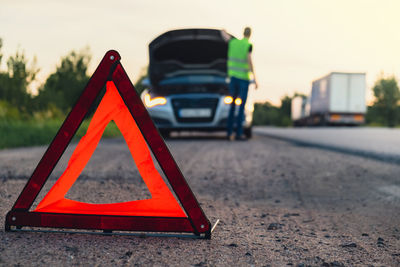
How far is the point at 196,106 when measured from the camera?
36.1 ft

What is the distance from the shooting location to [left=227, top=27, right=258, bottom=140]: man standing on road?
10055mm

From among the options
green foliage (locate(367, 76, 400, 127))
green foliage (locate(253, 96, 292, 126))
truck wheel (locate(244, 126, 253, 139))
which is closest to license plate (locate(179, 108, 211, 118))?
truck wheel (locate(244, 126, 253, 139))

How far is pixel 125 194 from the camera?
13.3ft

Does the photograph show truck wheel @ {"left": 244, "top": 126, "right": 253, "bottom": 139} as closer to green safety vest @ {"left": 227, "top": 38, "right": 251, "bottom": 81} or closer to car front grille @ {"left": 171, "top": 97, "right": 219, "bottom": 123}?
car front grille @ {"left": 171, "top": 97, "right": 219, "bottom": 123}

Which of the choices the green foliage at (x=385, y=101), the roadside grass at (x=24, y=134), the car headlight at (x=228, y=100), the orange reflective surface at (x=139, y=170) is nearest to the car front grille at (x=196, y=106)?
the car headlight at (x=228, y=100)

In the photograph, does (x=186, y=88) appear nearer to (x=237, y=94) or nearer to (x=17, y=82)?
(x=237, y=94)

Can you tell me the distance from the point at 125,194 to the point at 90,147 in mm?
1456

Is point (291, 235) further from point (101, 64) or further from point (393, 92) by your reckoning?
point (393, 92)

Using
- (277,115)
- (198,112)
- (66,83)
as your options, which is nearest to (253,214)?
(198,112)

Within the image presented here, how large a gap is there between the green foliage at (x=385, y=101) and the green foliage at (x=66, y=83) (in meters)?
51.3

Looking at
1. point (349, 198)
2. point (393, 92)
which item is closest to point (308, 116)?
point (393, 92)

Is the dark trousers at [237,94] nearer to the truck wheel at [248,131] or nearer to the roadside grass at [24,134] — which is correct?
the truck wheel at [248,131]

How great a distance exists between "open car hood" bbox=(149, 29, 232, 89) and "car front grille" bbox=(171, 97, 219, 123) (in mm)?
801

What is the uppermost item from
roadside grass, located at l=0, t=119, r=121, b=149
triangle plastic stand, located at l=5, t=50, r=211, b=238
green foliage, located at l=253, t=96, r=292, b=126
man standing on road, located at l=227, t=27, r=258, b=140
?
man standing on road, located at l=227, t=27, r=258, b=140
